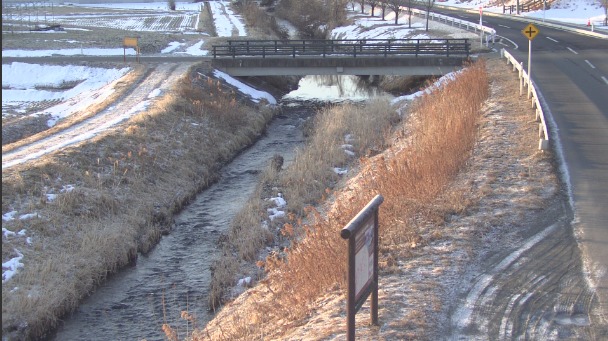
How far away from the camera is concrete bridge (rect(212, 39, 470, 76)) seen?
107ft

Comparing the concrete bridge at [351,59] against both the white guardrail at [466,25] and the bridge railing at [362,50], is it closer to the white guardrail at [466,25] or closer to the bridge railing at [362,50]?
the bridge railing at [362,50]

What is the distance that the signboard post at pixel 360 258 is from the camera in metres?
5.60

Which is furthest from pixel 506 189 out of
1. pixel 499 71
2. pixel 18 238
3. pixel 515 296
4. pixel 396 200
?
pixel 499 71

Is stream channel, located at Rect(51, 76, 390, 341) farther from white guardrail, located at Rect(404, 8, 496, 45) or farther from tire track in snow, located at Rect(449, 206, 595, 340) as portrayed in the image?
white guardrail, located at Rect(404, 8, 496, 45)

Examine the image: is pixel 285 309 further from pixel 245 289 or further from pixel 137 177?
pixel 137 177

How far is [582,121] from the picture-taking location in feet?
57.4

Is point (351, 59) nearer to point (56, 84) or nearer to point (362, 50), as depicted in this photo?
point (362, 50)

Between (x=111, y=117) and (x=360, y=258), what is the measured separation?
19.9 meters

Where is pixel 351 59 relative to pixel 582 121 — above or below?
above

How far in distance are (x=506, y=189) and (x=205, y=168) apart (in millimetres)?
11095

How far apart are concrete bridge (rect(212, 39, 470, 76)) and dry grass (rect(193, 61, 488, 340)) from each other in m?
10.3

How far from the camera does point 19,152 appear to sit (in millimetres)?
19141

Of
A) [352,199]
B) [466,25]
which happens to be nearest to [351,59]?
[466,25]

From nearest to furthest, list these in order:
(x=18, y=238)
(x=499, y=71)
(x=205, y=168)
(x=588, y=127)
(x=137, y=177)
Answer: (x=18, y=238)
(x=588, y=127)
(x=137, y=177)
(x=205, y=168)
(x=499, y=71)
